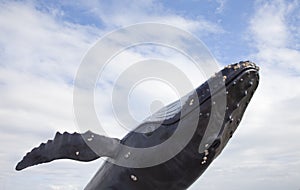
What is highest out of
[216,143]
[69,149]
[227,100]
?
[227,100]

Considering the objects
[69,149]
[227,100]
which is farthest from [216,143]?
[69,149]

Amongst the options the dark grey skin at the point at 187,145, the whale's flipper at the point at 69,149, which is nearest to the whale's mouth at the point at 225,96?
the dark grey skin at the point at 187,145

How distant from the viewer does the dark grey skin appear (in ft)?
17.0

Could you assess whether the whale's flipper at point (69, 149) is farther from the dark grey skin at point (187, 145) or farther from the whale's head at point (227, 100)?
the whale's head at point (227, 100)

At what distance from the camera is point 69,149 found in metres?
5.28

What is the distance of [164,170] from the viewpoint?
533 cm

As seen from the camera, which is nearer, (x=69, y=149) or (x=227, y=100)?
(x=227, y=100)

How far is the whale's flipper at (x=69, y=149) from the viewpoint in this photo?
5.28 m

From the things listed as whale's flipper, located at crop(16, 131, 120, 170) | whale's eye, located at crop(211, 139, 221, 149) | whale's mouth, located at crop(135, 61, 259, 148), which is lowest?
whale's eye, located at crop(211, 139, 221, 149)

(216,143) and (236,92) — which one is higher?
(236,92)

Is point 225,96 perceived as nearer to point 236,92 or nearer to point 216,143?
point 236,92

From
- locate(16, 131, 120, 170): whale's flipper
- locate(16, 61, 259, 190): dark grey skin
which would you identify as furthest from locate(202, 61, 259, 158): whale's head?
locate(16, 131, 120, 170): whale's flipper

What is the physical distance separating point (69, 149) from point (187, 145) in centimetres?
163

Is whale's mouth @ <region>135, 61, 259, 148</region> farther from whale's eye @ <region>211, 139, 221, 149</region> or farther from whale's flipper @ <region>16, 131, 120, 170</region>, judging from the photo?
whale's flipper @ <region>16, 131, 120, 170</region>
